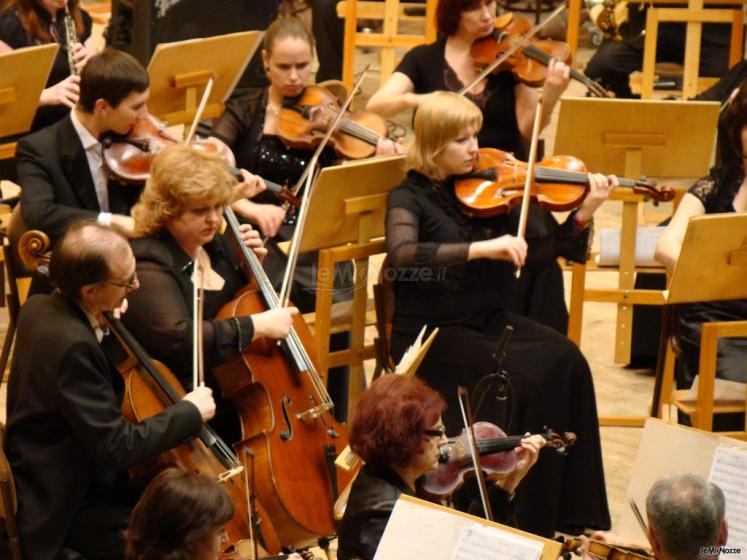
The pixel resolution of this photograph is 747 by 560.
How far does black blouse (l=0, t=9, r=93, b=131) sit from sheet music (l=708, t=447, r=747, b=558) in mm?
2732

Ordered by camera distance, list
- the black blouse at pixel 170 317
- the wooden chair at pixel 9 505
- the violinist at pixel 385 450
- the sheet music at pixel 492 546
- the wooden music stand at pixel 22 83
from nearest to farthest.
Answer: the sheet music at pixel 492 546
the violinist at pixel 385 450
the wooden chair at pixel 9 505
the black blouse at pixel 170 317
the wooden music stand at pixel 22 83

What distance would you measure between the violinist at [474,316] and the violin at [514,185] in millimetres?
39

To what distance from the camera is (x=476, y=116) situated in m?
3.79

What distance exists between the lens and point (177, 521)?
7.82 feet

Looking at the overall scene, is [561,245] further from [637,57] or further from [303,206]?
[637,57]

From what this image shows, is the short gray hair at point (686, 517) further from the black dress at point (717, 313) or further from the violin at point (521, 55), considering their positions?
the violin at point (521, 55)

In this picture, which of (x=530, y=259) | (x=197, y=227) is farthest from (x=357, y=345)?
(x=197, y=227)

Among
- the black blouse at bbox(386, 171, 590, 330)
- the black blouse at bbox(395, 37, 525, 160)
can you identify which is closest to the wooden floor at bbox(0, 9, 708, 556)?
the black blouse at bbox(386, 171, 590, 330)

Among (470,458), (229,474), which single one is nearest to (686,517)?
(470,458)

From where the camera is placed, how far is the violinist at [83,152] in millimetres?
3744

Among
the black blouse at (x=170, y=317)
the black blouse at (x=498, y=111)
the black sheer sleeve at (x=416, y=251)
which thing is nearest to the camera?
the black blouse at (x=170, y=317)

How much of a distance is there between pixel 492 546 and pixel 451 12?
8.30ft

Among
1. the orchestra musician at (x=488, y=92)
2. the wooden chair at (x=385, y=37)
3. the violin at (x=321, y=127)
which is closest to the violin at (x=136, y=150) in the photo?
the violin at (x=321, y=127)

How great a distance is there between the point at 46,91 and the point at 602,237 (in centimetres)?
195
